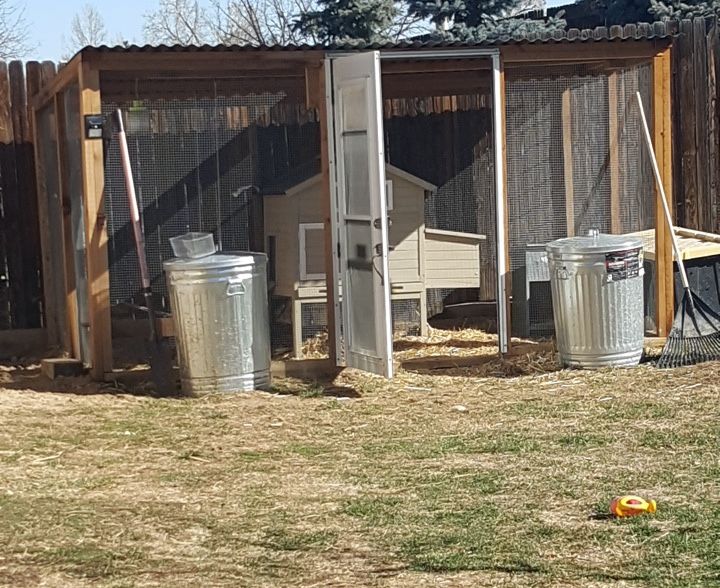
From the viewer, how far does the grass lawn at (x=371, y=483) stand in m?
4.31

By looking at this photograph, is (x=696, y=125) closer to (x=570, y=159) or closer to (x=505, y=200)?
(x=570, y=159)

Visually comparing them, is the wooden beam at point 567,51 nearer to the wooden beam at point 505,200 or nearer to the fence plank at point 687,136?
the wooden beam at point 505,200

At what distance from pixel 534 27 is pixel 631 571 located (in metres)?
13.5

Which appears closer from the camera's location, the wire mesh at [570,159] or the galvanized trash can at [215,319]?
the galvanized trash can at [215,319]

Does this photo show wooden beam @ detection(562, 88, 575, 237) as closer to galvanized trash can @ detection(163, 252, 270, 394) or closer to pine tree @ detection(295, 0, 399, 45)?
galvanized trash can @ detection(163, 252, 270, 394)

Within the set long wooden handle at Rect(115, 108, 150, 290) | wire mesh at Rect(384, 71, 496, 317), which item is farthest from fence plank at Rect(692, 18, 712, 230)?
long wooden handle at Rect(115, 108, 150, 290)

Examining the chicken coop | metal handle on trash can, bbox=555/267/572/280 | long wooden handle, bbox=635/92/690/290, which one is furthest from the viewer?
long wooden handle, bbox=635/92/690/290

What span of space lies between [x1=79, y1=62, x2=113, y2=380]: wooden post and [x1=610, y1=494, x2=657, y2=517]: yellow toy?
14.7ft

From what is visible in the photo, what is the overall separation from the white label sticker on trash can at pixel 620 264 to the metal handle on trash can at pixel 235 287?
8.01ft

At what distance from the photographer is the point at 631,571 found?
13.6 feet

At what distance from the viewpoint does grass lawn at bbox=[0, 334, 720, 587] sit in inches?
170

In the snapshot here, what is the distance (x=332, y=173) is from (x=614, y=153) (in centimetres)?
212

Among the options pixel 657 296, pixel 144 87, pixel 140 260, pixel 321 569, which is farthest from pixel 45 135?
pixel 321 569

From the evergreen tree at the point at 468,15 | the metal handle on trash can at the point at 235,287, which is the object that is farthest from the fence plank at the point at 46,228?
the evergreen tree at the point at 468,15
